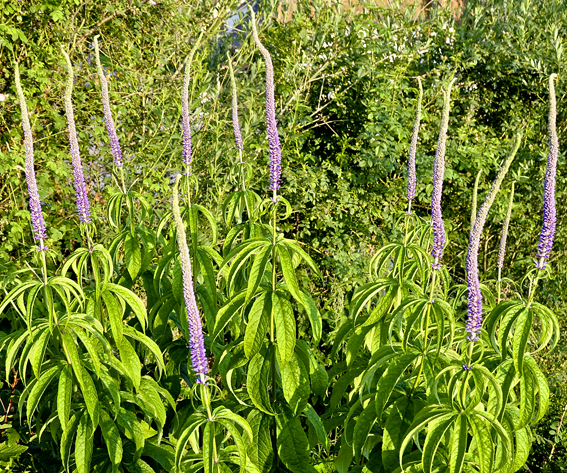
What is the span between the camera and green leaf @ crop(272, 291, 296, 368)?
209cm

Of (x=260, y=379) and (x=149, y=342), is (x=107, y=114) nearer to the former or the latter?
(x=149, y=342)

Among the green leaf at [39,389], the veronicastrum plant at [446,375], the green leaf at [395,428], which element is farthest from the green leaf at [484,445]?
the green leaf at [39,389]

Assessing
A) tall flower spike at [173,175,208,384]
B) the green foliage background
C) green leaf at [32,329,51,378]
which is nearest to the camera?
tall flower spike at [173,175,208,384]

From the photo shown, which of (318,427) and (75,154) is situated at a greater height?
(75,154)

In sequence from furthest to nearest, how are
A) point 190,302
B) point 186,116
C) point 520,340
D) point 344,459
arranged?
point 344,459 < point 186,116 < point 520,340 < point 190,302

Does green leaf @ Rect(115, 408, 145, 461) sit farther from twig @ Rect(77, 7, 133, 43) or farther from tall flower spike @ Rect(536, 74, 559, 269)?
twig @ Rect(77, 7, 133, 43)

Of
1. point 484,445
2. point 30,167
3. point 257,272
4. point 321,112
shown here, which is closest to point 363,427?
point 484,445

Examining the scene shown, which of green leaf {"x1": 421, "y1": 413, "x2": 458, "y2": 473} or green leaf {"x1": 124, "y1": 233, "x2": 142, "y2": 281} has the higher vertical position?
green leaf {"x1": 124, "y1": 233, "x2": 142, "y2": 281}

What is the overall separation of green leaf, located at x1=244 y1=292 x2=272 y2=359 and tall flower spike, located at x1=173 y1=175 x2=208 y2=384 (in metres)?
0.26

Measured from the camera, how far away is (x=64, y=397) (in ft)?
6.75

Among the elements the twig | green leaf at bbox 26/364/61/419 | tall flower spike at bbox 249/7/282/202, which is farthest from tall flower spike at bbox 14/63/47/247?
the twig

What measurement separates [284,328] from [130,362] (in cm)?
59

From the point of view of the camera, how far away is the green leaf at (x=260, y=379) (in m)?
2.15

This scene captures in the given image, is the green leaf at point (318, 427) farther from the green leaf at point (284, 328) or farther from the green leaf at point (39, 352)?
the green leaf at point (39, 352)
